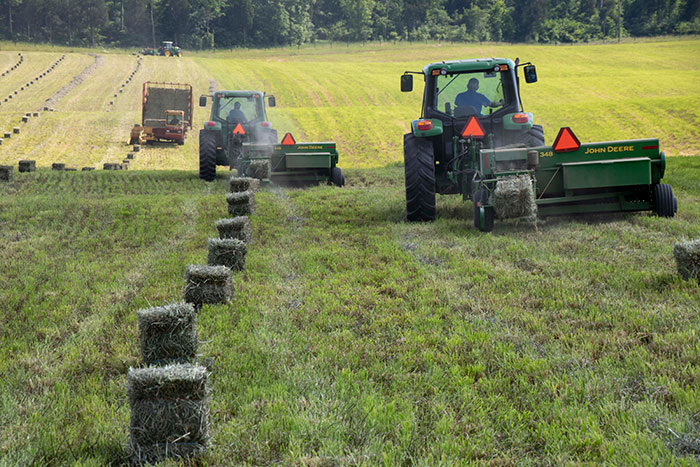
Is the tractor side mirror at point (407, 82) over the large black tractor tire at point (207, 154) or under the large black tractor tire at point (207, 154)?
over

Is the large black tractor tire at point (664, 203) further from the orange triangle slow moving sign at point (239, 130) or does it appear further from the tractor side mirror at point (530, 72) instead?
the orange triangle slow moving sign at point (239, 130)

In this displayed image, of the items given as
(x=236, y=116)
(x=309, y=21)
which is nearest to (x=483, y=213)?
(x=236, y=116)

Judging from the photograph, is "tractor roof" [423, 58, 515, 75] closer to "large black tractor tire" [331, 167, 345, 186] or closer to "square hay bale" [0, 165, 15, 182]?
"large black tractor tire" [331, 167, 345, 186]

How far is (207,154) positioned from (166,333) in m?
13.4

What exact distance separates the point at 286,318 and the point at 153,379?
2.06m

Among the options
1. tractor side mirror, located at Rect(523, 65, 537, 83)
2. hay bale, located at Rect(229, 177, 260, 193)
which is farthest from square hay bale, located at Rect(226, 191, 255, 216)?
tractor side mirror, located at Rect(523, 65, 537, 83)

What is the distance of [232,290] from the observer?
18.8 ft

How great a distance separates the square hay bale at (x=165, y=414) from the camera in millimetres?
2996

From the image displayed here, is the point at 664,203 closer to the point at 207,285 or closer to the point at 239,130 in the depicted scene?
the point at 207,285

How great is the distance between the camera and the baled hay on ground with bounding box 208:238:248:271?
667 cm

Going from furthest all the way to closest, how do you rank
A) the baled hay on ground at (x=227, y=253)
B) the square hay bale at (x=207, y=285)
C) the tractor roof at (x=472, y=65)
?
the tractor roof at (x=472, y=65) → the baled hay on ground at (x=227, y=253) → the square hay bale at (x=207, y=285)

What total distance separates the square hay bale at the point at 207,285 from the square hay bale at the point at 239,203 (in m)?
5.07

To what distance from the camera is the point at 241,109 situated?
58.3 feet

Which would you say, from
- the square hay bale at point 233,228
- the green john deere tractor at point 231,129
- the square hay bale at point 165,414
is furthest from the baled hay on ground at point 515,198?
the green john deere tractor at point 231,129
